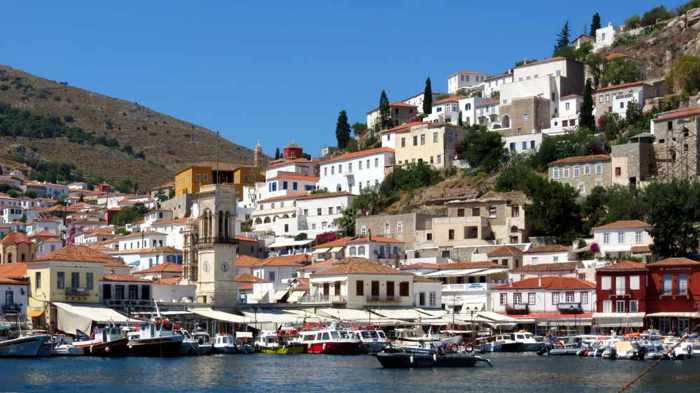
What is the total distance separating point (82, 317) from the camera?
2891 inches

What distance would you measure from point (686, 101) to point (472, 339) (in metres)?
45.0

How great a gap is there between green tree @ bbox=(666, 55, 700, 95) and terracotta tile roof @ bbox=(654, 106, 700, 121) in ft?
45.7

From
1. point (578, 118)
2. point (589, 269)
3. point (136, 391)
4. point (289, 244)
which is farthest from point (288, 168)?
point (136, 391)

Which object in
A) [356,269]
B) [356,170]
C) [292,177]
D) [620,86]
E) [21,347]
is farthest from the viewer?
[292,177]

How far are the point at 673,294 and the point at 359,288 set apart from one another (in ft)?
65.2

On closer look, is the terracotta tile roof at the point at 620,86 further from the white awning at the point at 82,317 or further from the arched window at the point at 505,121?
the white awning at the point at 82,317

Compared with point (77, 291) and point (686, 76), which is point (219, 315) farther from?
point (686, 76)

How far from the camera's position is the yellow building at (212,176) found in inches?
5236

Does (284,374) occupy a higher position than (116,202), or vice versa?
(116,202)

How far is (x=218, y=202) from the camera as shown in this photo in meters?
83.1

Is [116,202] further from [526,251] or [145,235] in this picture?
[526,251]

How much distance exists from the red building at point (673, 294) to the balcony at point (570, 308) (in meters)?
4.72

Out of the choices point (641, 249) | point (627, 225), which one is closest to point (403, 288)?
point (641, 249)

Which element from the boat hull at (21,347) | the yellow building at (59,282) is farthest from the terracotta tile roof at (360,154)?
the boat hull at (21,347)
